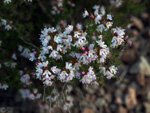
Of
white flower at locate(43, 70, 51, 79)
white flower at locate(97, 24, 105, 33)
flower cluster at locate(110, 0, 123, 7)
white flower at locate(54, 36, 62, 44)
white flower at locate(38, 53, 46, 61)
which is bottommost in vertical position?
white flower at locate(43, 70, 51, 79)

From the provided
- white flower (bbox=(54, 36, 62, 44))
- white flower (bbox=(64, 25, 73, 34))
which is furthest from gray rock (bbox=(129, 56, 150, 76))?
white flower (bbox=(54, 36, 62, 44))

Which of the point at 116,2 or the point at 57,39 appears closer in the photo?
the point at 57,39

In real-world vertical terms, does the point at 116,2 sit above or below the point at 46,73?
above

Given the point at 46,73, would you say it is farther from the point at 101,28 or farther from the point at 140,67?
the point at 140,67

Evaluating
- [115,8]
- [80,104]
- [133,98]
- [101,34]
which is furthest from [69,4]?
[133,98]

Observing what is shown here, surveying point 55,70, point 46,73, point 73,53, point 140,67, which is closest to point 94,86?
point 140,67

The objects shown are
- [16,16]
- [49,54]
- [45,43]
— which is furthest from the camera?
[16,16]

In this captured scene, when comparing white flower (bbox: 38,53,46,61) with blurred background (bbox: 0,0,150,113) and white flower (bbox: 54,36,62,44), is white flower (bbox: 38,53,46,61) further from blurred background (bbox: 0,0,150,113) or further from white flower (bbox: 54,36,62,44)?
blurred background (bbox: 0,0,150,113)

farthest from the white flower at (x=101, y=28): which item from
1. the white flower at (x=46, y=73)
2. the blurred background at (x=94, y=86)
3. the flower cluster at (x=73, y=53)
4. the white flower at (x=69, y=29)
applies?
the blurred background at (x=94, y=86)

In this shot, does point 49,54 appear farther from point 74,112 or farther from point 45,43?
A: point 74,112
